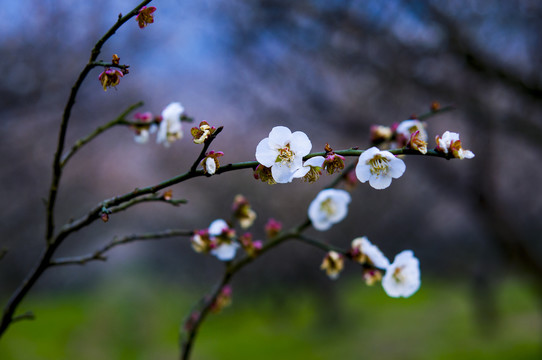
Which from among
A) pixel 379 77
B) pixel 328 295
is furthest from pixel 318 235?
pixel 379 77

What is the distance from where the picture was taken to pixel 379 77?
458cm

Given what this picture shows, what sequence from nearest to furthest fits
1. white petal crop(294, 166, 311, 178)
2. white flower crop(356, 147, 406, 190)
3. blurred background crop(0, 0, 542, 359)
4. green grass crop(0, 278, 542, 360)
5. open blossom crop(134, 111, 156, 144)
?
white petal crop(294, 166, 311, 178) → white flower crop(356, 147, 406, 190) → open blossom crop(134, 111, 156, 144) → blurred background crop(0, 0, 542, 359) → green grass crop(0, 278, 542, 360)

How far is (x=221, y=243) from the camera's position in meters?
1.27

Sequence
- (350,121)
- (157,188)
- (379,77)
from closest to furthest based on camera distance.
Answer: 1. (157,188)
2. (379,77)
3. (350,121)

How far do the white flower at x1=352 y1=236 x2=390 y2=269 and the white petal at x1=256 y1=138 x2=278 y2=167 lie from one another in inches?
18.5

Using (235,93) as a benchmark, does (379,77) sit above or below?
below

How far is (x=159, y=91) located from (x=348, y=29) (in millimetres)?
6360

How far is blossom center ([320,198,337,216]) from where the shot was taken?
131cm

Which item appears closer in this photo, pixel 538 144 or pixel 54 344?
pixel 538 144

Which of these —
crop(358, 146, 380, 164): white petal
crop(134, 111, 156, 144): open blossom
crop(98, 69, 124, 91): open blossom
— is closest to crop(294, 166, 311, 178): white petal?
crop(358, 146, 380, 164): white petal

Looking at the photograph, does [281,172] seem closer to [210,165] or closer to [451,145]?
[210,165]

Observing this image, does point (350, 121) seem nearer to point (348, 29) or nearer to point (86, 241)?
point (348, 29)

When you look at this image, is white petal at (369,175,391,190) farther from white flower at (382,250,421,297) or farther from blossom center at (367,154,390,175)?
white flower at (382,250,421,297)

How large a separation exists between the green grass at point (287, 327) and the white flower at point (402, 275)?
707 cm
